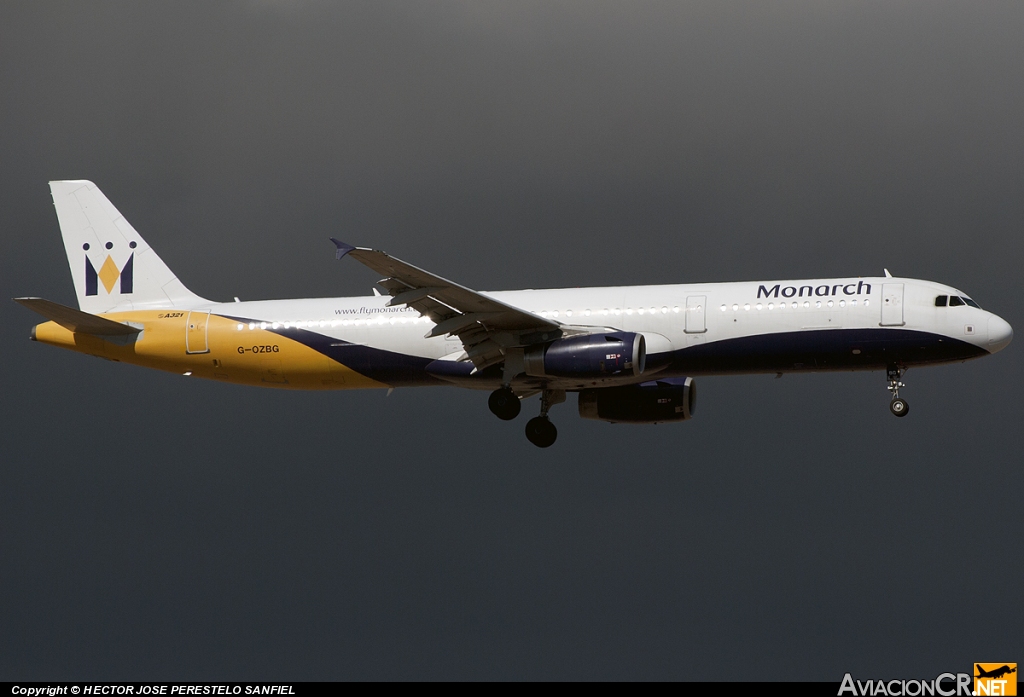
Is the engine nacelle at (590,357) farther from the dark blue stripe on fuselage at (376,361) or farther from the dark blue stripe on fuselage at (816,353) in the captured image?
the dark blue stripe on fuselage at (376,361)

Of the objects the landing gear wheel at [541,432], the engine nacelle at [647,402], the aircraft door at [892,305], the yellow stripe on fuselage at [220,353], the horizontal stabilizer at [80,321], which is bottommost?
the landing gear wheel at [541,432]

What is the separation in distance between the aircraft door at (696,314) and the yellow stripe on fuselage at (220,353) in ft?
32.6

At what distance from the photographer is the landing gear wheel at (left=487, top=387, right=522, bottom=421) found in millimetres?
47062

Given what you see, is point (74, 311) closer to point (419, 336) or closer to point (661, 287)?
point (419, 336)

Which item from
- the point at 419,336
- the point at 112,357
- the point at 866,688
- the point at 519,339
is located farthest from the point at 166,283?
the point at 866,688

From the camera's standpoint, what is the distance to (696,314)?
45656 millimetres

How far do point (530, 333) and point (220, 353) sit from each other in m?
10.3

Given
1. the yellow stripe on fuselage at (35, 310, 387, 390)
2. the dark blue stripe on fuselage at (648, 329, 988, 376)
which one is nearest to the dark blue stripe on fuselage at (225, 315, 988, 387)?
the dark blue stripe on fuselage at (648, 329, 988, 376)

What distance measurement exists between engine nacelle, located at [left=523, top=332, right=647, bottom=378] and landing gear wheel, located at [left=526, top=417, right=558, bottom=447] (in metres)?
3.71

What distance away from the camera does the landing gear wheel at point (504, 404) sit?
47.1 metres

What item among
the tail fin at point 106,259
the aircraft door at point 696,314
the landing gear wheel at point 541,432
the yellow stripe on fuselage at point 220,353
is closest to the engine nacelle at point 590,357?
the aircraft door at point 696,314

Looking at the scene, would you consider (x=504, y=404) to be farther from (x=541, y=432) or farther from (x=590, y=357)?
(x=590, y=357)

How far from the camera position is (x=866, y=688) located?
131ft

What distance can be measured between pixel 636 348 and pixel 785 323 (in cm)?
445
